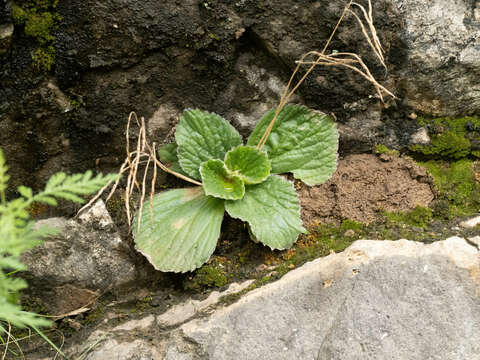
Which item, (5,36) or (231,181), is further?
(231,181)

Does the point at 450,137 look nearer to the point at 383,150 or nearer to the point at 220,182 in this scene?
the point at 383,150

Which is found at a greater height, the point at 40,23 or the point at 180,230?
the point at 40,23

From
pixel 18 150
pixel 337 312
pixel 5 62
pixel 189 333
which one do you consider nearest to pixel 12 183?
pixel 18 150

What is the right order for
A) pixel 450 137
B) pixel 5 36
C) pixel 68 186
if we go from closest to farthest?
pixel 68 186, pixel 5 36, pixel 450 137

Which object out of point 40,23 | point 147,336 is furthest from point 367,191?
point 40,23

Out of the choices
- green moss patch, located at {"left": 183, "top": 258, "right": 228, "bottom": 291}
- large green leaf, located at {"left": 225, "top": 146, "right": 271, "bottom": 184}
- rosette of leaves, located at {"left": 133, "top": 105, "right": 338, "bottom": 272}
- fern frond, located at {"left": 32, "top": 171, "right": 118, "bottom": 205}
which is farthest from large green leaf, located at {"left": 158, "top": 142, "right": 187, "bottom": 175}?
fern frond, located at {"left": 32, "top": 171, "right": 118, "bottom": 205}

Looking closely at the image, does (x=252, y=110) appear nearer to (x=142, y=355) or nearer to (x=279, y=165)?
(x=279, y=165)

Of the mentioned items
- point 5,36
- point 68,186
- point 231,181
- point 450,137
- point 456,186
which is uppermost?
point 5,36
